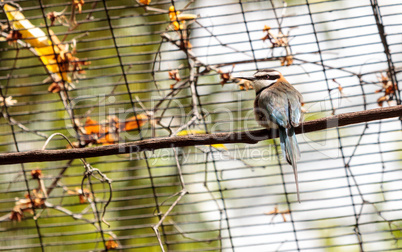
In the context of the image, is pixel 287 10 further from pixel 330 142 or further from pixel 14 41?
pixel 14 41

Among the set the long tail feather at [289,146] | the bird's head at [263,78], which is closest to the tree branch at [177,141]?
the long tail feather at [289,146]

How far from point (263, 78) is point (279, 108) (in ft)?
0.90

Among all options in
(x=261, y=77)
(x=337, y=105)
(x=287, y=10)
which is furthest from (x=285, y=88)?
(x=287, y=10)

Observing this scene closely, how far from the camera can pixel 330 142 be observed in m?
2.06

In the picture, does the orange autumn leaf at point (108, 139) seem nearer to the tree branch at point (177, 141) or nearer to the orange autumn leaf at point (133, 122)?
the orange autumn leaf at point (133, 122)

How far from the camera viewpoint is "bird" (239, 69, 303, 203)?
1.58 metres

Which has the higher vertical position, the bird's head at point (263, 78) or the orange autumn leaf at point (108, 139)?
the bird's head at point (263, 78)

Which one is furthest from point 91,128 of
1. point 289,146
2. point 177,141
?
point 289,146

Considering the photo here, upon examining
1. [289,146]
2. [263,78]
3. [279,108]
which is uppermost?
[263,78]

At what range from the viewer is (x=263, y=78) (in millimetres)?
1888

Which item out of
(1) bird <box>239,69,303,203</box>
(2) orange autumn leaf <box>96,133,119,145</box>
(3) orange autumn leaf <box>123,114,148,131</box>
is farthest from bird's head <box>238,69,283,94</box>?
(2) orange autumn leaf <box>96,133,119,145</box>

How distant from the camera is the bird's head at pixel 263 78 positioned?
74.0 inches

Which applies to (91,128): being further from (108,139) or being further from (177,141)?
(177,141)

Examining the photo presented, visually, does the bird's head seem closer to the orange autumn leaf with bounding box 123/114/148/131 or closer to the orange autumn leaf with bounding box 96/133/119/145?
the orange autumn leaf with bounding box 123/114/148/131
